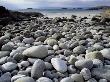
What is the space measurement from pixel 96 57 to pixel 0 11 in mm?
11109

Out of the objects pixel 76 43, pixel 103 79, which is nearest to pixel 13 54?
pixel 76 43

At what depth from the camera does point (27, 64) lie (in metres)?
3.53

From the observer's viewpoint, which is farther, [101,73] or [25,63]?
[25,63]

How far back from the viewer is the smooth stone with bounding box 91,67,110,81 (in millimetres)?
3127

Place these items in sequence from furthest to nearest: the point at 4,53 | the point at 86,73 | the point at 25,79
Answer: the point at 4,53
the point at 86,73
the point at 25,79

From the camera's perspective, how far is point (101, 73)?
3178 mm

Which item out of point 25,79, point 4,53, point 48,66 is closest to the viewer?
point 25,79

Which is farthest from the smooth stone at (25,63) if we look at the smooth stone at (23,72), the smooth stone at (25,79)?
the smooth stone at (25,79)

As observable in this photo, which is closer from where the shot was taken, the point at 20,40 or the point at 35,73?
the point at 35,73

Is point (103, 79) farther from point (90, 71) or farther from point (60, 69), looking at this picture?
point (60, 69)

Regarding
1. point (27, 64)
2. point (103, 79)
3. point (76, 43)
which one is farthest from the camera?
point (76, 43)

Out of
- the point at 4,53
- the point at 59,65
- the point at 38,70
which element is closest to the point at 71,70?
the point at 59,65

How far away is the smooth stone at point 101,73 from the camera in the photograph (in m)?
3.13

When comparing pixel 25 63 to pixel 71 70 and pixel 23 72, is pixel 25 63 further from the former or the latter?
pixel 71 70
